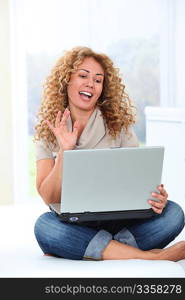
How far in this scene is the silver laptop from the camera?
226 cm

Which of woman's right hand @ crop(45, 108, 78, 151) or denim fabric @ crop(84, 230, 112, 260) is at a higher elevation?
woman's right hand @ crop(45, 108, 78, 151)

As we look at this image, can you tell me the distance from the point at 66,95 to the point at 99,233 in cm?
57

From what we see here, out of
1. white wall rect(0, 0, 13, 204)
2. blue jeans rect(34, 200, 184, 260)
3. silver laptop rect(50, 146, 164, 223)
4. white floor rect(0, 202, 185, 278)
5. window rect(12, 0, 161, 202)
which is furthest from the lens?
window rect(12, 0, 161, 202)

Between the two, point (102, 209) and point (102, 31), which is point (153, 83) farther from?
point (102, 209)

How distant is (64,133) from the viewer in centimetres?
245

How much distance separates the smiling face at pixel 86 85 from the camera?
2.53m

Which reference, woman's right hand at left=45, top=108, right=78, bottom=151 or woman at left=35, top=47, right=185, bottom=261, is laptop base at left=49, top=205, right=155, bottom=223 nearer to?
woman at left=35, top=47, right=185, bottom=261

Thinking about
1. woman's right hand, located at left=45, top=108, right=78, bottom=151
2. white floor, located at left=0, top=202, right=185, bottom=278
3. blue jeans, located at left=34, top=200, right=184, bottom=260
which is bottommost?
white floor, located at left=0, top=202, right=185, bottom=278

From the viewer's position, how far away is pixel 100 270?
7.11 feet

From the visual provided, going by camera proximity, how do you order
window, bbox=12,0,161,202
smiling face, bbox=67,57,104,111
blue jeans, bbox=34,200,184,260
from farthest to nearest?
window, bbox=12,0,161,202 < smiling face, bbox=67,57,104,111 < blue jeans, bbox=34,200,184,260

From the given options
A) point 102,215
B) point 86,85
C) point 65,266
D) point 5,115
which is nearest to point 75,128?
point 86,85

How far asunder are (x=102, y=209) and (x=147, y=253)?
0.22 meters

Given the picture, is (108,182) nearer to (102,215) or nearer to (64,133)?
(102,215)

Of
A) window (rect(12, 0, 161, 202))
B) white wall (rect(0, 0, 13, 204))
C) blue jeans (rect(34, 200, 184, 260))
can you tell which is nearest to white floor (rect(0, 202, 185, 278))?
blue jeans (rect(34, 200, 184, 260))
